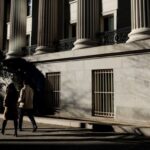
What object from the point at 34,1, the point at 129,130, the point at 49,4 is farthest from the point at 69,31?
the point at 129,130

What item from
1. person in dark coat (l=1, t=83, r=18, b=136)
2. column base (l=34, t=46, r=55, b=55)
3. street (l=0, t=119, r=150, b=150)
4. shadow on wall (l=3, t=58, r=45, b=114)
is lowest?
street (l=0, t=119, r=150, b=150)

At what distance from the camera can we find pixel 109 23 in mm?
20609

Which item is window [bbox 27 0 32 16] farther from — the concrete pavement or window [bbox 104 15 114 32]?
the concrete pavement

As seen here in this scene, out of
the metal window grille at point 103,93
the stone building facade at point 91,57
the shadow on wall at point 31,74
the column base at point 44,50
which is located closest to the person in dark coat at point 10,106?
the stone building facade at point 91,57

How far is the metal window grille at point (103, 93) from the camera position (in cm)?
1622

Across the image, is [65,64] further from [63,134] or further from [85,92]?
[63,134]

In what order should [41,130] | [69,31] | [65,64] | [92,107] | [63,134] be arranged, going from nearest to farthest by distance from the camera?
[63,134] → [41,130] → [92,107] → [65,64] → [69,31]

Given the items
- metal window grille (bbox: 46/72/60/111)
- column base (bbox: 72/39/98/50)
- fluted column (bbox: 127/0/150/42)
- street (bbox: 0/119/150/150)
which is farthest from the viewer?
metal window grille (bbox: 46/72/60/111)

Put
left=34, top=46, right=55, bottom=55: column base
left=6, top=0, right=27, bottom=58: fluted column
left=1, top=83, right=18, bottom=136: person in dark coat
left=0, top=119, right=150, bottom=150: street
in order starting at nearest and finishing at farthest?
left=0, top=119, right=150, bottom=150: street → left=1, top=83, right=18, bottom=136: person in dark coat → left=34, top=46, right=55, bottom=55: column base → left=6, top=0, right=27, bottom=58: fluted column

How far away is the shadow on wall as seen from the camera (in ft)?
65.7

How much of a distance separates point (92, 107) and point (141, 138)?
519cm

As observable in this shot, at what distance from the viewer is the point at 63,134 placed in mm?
12734

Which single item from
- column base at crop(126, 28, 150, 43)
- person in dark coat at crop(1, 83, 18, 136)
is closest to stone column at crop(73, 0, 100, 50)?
column base at crop(126, 28, 150, 43)

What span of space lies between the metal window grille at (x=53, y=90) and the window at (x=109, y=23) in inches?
163
